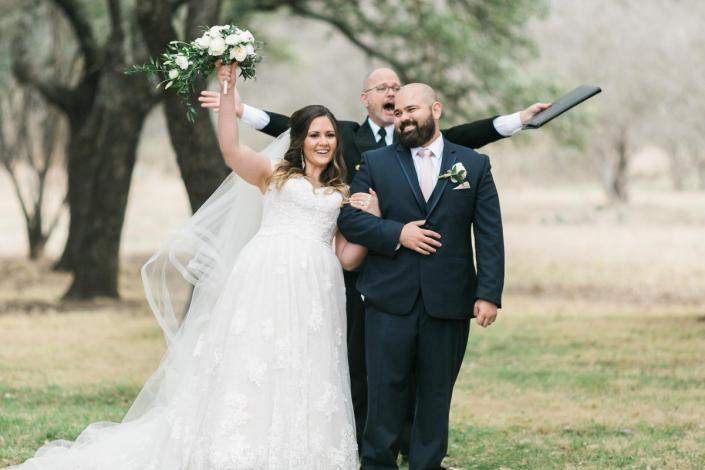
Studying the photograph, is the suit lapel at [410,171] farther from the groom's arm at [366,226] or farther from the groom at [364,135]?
the groom at [364,135]

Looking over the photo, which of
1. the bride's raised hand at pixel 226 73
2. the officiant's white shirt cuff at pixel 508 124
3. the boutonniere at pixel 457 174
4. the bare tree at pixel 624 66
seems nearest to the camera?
the boutonniere at pixel 457 174

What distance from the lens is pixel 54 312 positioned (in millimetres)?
16797

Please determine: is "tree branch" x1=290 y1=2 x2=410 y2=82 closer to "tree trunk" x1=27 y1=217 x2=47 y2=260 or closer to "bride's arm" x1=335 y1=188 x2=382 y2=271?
"tree trunk" x1=27 y1=217 x2=47 y2=260

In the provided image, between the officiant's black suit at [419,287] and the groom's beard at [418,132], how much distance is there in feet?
0.32

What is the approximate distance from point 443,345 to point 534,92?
1376 centimetres

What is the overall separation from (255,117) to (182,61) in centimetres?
100

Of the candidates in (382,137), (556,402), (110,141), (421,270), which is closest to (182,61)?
(382,137)

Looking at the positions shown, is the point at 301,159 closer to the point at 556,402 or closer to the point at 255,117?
the point at 255,117

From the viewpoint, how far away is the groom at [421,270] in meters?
5.91

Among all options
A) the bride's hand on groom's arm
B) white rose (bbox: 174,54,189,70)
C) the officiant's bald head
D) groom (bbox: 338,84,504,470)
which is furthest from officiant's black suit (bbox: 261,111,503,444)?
white rose (bbox: 174,54,189,70)

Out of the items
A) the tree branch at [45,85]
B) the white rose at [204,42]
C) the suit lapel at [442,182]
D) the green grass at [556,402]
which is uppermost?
the tree branch at [45,85]

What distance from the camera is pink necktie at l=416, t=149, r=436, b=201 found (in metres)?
6.06

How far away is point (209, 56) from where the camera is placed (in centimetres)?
605

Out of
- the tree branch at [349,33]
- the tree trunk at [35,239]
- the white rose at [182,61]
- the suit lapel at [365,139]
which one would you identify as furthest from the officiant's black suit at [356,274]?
the tree trunk at [35,239]
